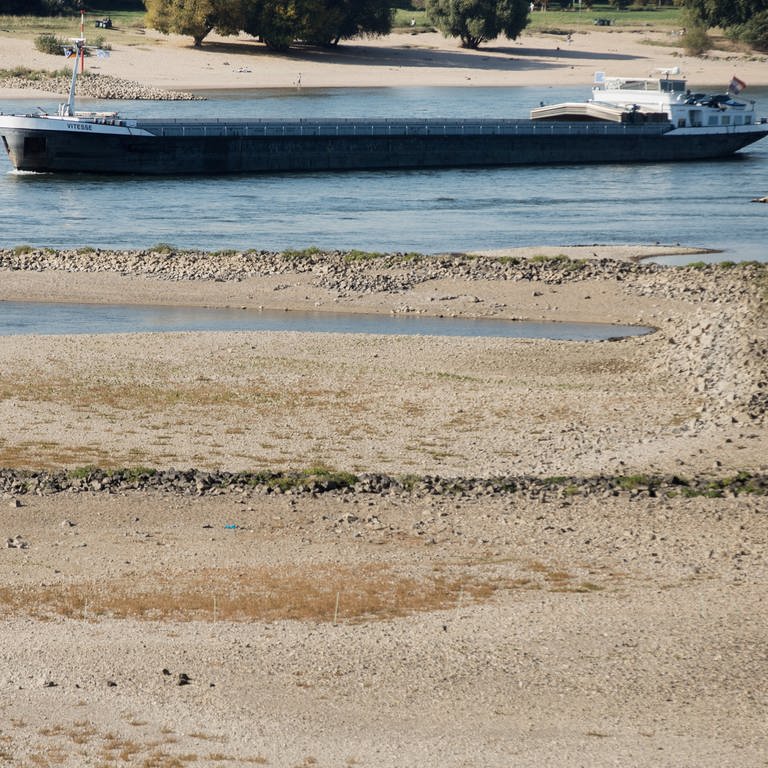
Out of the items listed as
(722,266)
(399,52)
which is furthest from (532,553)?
(399,52)

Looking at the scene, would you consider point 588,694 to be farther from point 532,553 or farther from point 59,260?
point 59,260

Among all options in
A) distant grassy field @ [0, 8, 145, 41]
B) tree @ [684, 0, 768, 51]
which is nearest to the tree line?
distant grassy field @ [0, 8, 145, 41]

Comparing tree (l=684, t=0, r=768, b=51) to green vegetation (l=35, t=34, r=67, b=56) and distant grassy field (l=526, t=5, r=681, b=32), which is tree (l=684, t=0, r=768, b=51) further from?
green vegetation (l=35, t=34, r=67, b=56)

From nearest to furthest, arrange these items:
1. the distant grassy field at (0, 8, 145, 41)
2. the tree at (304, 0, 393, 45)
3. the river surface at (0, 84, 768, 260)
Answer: the river surface at (0, 84, 768, 260) → the distant grassy field at (0, 8, 145, 41) → the tree at (304, 0, 393, 45)

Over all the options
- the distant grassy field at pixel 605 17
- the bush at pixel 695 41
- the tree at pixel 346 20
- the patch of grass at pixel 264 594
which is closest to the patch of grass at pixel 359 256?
the patch of grass at pixel 264 594

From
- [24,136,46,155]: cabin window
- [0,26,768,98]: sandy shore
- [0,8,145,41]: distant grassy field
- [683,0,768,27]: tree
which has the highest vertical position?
[683,0,768,27]: tree

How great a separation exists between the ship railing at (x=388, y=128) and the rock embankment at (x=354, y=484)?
52.8m

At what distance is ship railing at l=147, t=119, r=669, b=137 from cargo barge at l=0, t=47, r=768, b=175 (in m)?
0.06

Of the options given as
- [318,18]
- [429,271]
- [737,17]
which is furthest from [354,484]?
[737,17]

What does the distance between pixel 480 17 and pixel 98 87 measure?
46.1m

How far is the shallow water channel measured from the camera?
3428cm

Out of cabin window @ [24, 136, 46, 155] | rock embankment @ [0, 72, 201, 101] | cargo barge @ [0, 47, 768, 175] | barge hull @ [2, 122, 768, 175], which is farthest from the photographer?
rock embankment @ [0, 72, 201, 101]

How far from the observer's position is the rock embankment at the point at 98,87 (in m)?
108

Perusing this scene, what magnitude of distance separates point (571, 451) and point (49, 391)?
10.6 m
